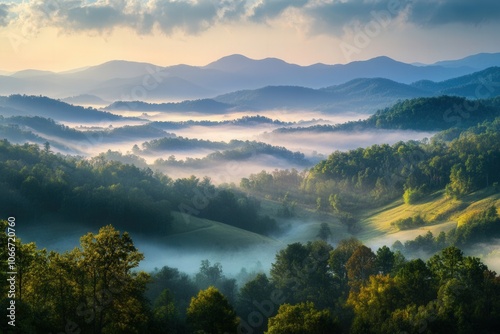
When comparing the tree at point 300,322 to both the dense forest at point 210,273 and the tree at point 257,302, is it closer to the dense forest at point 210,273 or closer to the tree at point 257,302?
the dense forest at point 210,273

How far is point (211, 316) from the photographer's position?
46.4 m

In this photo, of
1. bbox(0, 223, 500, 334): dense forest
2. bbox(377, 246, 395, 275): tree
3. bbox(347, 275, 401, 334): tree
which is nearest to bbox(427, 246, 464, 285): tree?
bbox(0, 223, 500, 334): dense forest

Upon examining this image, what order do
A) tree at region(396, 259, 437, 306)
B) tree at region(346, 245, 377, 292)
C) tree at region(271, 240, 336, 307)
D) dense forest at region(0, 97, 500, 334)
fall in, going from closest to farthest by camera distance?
dense forest at region(0, 97, 500, 334) < tree at region(396, 259, 437, 306) < tree at region(271, 240, 336, 307) < tree at region(346, 245, 377, 292)

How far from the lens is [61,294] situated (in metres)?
39.3

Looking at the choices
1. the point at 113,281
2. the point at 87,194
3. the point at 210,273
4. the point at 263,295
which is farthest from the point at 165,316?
the point at 87,194

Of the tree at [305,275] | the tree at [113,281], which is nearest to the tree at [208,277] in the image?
the tree at [305,275]

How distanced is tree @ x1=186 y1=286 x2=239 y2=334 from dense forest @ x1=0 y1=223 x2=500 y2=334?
0.30ft

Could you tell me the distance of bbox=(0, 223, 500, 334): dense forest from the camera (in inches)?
1457

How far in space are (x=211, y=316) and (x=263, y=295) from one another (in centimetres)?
2453

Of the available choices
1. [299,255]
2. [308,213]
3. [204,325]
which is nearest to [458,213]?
[308,213]

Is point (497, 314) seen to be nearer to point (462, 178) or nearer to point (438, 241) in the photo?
point (438, 241)

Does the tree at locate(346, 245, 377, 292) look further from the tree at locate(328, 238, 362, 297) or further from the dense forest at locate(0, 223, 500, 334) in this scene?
the tree at locate(328, 238, 362, 297)

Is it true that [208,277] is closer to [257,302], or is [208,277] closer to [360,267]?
[257,302]

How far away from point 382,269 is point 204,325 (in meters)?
34.8
